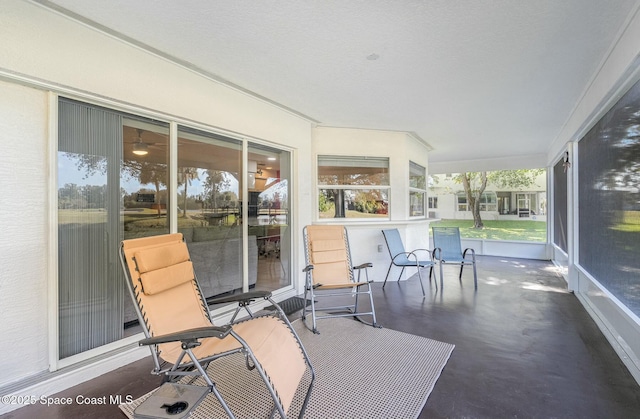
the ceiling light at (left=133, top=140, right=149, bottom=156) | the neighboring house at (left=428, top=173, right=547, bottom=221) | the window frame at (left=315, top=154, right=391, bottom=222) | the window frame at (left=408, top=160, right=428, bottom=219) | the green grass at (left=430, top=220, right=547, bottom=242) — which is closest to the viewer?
the ceiling light at (left=133, top=140, right=149, bottom=156)

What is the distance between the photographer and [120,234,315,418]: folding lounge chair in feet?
5.06

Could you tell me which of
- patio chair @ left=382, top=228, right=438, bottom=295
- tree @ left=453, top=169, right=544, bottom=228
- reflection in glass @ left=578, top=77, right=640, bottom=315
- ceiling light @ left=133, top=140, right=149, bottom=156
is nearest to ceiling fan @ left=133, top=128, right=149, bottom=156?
ceiling light @ left=133, top=140, right=149, bottom=156

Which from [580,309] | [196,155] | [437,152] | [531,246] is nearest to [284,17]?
[196,155]

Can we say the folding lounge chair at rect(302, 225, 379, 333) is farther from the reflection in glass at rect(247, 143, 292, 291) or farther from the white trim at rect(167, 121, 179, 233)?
the white trim at rect(167, 121, 179, 233)

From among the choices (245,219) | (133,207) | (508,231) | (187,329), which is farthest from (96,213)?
(508,231)

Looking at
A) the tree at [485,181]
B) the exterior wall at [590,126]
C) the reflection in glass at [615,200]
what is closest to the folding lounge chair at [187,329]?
the exterior wall at [590,126]

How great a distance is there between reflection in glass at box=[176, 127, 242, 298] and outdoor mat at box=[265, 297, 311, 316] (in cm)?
62

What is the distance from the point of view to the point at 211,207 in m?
3.22

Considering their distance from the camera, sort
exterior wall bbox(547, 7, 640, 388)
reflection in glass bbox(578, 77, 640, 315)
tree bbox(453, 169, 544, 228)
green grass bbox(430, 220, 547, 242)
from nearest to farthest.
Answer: exterior wall bbox(547, 7, 640, 388) → reflection in glass bbox(578, 77, 640, 315) → green grass bbox(430, 220, 547, 242) → tree bbox(453, 169, 544, 228)

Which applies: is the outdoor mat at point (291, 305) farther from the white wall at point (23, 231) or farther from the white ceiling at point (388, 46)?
the white ceiling at point (388, 46)

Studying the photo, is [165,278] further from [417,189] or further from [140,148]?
[417,189]

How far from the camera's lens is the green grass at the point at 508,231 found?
738cm

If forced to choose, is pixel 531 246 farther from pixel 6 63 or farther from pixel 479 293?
pixel 6 63

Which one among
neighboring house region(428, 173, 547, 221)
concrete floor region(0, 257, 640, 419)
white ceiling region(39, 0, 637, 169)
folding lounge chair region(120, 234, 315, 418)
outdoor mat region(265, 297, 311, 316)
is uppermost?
white ceiling region(39, 0, 637, 169)
